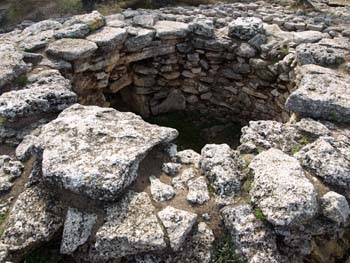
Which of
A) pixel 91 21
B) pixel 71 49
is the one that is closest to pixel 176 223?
pixel 71 49

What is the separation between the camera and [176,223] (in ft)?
10.6

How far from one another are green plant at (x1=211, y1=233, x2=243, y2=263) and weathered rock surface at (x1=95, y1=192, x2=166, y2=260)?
0.46 metres

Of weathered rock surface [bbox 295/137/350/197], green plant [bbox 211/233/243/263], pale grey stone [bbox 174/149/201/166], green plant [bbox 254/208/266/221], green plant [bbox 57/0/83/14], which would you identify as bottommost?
green plant [bbox 57/0/83/14]

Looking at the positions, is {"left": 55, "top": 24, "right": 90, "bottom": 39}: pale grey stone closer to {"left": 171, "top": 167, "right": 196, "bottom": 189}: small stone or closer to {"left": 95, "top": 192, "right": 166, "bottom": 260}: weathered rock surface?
{"left": 171, "top": 167, "right": 196, "bottom": 189}: small stone

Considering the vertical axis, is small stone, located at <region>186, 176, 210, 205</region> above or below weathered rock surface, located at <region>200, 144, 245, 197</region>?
below

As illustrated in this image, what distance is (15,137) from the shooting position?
4395 mm

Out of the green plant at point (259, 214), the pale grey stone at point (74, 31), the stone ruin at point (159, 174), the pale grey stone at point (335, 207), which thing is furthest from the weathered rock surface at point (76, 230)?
the pale grey stone at point (74, 31)

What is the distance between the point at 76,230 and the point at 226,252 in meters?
1.22

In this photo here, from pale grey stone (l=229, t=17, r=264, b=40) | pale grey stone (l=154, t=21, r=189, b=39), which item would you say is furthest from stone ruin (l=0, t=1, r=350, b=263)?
pale grey stone (l=154, t=21, r=189, b=39)

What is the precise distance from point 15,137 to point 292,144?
2946mm

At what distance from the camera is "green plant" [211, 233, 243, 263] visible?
322 centimetres

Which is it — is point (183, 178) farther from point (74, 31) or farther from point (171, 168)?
point (74, 31)

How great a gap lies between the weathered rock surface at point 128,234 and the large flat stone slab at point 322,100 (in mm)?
2169

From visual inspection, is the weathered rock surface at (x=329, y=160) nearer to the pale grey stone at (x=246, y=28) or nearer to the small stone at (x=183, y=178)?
the small stone at (x=183, y=178)
